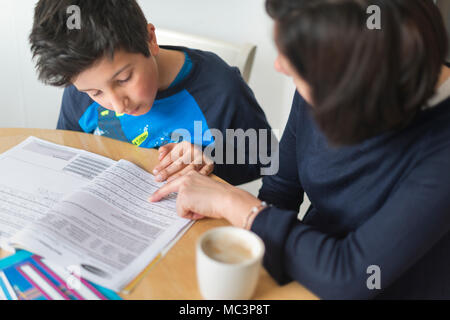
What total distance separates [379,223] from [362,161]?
15 centimetres

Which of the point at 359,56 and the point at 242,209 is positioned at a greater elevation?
the point at 359,56

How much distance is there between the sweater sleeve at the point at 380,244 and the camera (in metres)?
0.60

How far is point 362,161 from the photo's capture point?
72 centimetres

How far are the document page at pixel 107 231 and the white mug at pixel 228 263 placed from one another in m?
0.13

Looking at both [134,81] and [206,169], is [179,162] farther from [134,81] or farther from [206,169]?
[134,81]

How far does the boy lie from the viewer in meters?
0.88

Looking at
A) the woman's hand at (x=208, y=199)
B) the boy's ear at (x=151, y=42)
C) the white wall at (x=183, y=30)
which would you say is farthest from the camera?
the white wall at (x=183, y=30)

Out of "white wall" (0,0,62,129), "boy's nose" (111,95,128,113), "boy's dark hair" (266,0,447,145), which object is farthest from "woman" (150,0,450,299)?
"white wall" (0,0,62,129)

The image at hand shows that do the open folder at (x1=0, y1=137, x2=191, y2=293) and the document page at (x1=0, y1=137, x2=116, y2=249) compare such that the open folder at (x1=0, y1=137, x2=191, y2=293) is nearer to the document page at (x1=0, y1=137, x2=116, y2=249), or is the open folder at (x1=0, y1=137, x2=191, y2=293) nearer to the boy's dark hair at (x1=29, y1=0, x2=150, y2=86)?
the document page at (x1=0, y1=137, x2=116, y2=249)

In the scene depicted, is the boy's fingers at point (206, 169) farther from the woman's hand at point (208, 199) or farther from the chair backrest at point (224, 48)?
the chair backrest at point (224, 48)

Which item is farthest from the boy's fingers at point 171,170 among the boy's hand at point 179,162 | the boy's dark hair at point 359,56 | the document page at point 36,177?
the boy's dark hair at point 359,56

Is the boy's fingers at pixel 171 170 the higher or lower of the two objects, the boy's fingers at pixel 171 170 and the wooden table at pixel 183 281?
the higher

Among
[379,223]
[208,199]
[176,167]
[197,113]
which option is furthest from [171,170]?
[379,223]

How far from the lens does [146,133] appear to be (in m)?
1.17
